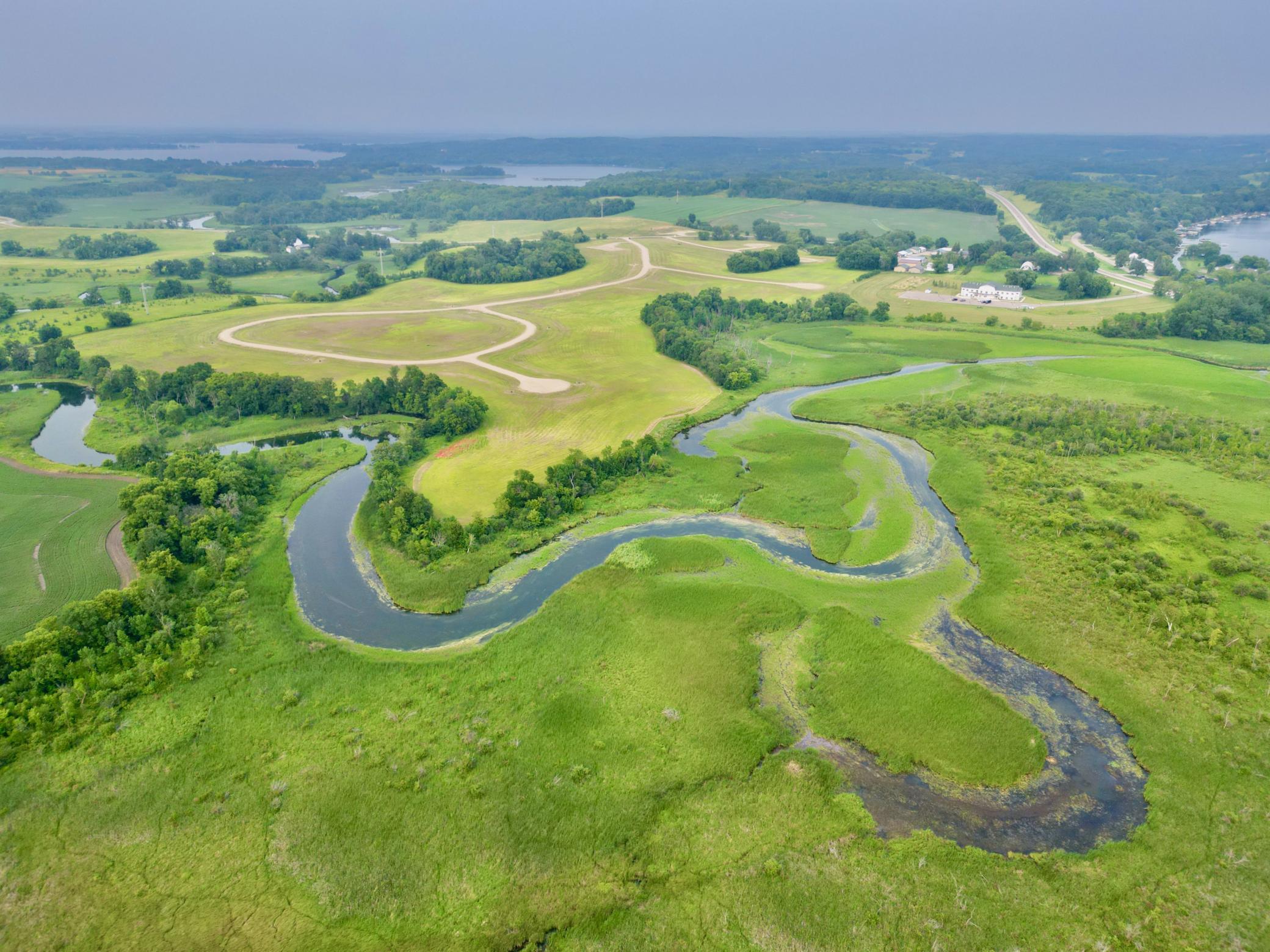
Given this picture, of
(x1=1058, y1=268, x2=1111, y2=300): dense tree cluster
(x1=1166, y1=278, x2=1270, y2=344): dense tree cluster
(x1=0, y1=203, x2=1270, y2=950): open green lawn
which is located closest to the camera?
(x1=0, y1=203, x2=1270, y2=950): open green lawn

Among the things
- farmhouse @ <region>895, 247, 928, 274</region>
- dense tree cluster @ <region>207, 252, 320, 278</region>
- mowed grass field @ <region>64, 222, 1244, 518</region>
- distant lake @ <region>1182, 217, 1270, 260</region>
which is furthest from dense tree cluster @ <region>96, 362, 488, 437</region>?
distant lake @ <region>1182, 217, 1270, 260</region>

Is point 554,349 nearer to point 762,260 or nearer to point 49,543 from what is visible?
point 49,543

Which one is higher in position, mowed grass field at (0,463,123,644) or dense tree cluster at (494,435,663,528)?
dense tree cluster at (494,435,663,528)

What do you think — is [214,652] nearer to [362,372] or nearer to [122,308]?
[362,372]

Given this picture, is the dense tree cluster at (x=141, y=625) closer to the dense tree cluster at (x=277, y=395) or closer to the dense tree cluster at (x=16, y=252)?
the dense tree cluster at (x=277, y=395)

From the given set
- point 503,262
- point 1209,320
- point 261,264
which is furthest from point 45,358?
point 1209,320

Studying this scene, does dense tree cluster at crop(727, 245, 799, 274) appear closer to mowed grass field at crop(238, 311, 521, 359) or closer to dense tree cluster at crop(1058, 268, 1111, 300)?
dense tree cluster at crop(1058, 268, 1111, 300)

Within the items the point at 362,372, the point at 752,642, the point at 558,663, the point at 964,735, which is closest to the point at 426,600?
the point at 558,663

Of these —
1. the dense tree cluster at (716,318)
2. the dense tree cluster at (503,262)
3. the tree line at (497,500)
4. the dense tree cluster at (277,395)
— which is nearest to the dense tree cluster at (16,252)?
the dense tree cluster at (503,262)
